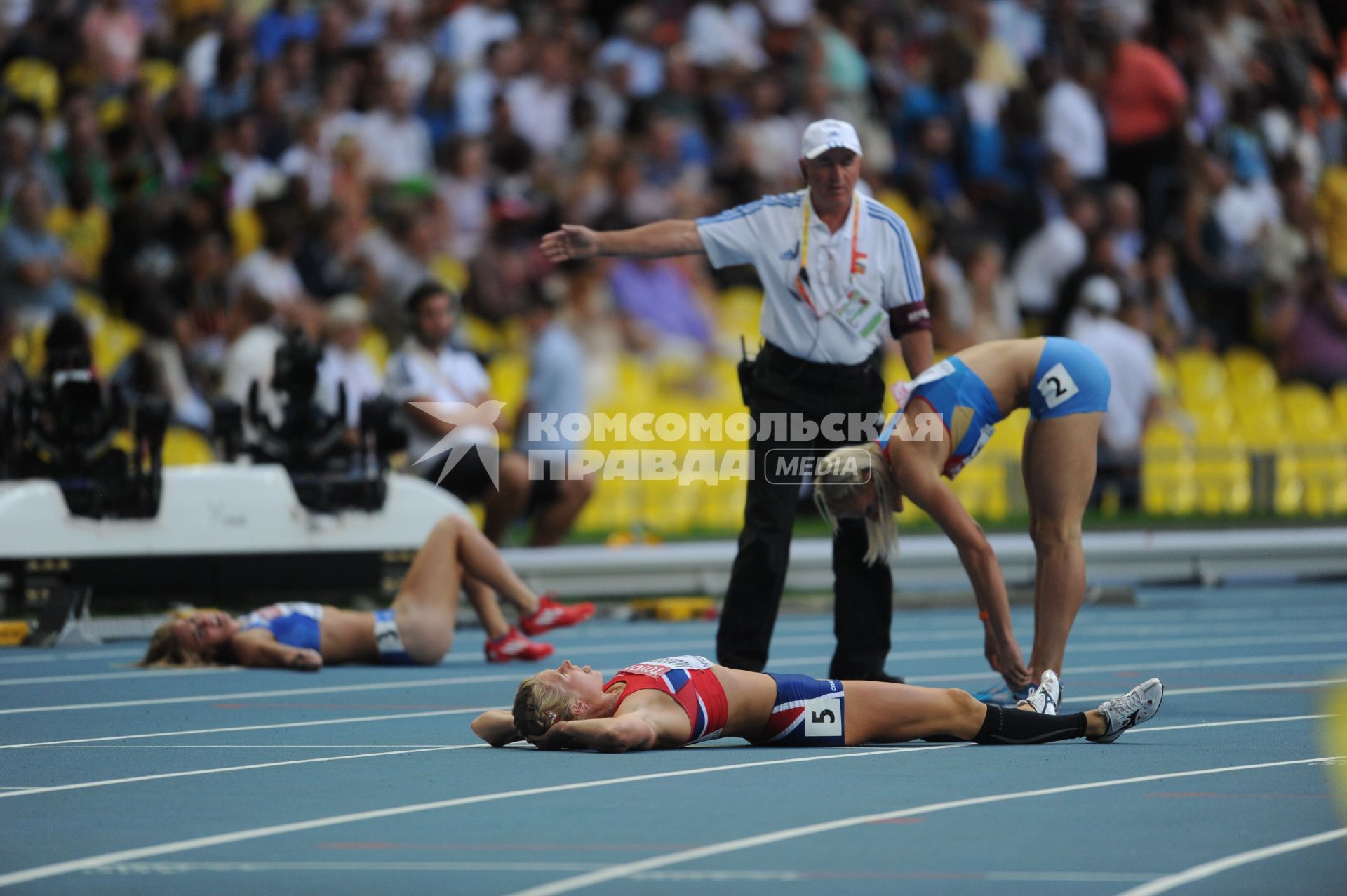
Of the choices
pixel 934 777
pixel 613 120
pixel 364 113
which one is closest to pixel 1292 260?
pixel 613 120

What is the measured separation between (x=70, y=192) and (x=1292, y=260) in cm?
1190

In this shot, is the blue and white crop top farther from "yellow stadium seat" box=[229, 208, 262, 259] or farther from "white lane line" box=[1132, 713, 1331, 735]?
"yellow stadium seat" box=[229, 208, 262, 259]

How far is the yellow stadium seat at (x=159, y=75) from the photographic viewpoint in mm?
17312

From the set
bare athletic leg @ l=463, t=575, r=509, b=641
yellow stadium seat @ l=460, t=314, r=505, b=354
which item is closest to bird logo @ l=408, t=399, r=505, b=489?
yellow stadium seat @ l=460, t=314, r=505, b=354

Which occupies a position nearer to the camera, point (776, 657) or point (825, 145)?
point (825, 145)

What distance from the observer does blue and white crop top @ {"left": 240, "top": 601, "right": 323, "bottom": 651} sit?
9836 millimetres

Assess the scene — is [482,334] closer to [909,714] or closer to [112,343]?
[112,343]

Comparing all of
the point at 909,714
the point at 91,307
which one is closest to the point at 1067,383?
the point at 909,714

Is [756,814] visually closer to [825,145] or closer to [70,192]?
[825,145]

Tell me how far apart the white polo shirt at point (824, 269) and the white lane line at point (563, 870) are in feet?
14.3

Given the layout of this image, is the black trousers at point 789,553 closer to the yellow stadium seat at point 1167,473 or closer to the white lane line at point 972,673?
the white lane line at point 972,673

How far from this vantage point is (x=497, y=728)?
273 inches

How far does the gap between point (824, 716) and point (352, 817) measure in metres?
1.88

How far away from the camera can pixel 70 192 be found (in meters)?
15.7
